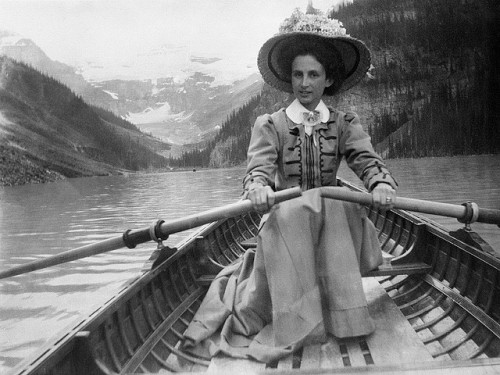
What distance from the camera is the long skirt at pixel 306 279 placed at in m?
2.13

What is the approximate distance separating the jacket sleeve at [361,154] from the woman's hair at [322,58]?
0.27 m

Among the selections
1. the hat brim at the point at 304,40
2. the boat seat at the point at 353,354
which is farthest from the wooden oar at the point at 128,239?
the hat brim at the point at 304,40

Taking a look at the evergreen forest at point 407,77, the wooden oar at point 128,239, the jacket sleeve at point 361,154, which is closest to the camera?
the jacket sleeve at point 361,154

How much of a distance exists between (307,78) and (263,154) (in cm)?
50

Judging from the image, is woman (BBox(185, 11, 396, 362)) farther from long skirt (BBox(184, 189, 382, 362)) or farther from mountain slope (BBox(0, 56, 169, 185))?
mountain slope (BBox(0, 56, 169, 185))

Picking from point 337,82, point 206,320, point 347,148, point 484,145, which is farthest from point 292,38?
point 484,145

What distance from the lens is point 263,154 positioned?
257 cm

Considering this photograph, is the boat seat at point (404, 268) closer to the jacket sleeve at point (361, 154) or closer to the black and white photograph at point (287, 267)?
the black and white photograph at point (287, 267)

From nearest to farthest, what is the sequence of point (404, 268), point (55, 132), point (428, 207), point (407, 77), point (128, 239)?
point (428, 207)
point (128, 239)
point (404, 268)
point (407, 77)
point (55, 132)

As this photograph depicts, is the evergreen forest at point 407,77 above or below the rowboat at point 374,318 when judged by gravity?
above

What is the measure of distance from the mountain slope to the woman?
226ft

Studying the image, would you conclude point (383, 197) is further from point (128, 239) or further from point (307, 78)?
point (128, 239)

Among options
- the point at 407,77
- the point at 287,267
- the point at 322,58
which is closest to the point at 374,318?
the point at 287,267

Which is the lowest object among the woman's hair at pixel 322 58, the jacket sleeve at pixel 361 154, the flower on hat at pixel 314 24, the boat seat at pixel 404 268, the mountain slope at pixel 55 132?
the boat seat at pixel 404 268
